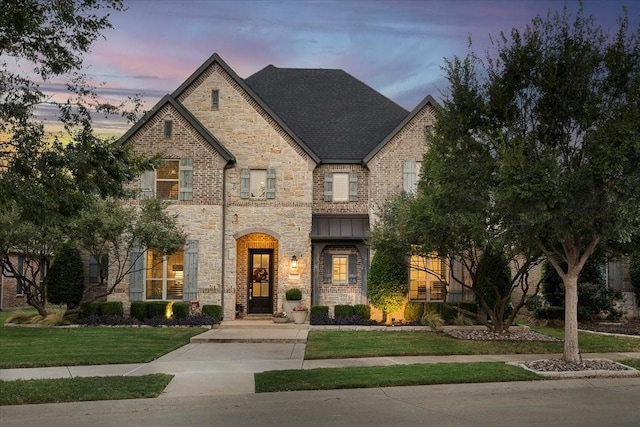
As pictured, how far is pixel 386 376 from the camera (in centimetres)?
1145

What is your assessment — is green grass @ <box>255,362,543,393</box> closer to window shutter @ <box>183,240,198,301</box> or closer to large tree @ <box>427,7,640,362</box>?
large tree @ <box>427,7,640,362</box>

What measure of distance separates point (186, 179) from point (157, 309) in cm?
460

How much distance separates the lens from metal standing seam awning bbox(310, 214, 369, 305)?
74.9 ft

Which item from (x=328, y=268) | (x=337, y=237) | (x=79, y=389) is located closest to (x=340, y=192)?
(x=337, y=237)

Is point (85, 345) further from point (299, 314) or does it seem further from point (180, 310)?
point (299, 314)

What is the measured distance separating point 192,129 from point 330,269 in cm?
703

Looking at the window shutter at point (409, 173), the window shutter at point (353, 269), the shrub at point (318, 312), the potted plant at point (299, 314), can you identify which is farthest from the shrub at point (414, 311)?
the window shutter at point (409, 173)

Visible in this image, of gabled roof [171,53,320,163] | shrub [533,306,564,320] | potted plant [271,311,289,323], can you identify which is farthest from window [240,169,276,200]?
shrub [533,306,564,320]

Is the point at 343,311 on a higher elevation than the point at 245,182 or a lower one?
lower

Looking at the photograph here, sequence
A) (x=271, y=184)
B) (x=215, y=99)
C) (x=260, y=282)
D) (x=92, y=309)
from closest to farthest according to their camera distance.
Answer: (x=92, y=309) → (x=271, y=184) → (x=215, y=99) → (x=260, y=282)

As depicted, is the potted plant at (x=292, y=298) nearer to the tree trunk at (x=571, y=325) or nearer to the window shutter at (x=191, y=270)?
the window shutter at (x=191, y=270)

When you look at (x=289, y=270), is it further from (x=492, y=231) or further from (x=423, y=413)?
(x=423, y=413)

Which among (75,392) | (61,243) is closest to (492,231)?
(75,392)

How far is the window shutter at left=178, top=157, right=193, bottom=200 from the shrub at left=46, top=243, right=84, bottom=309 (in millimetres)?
4195
